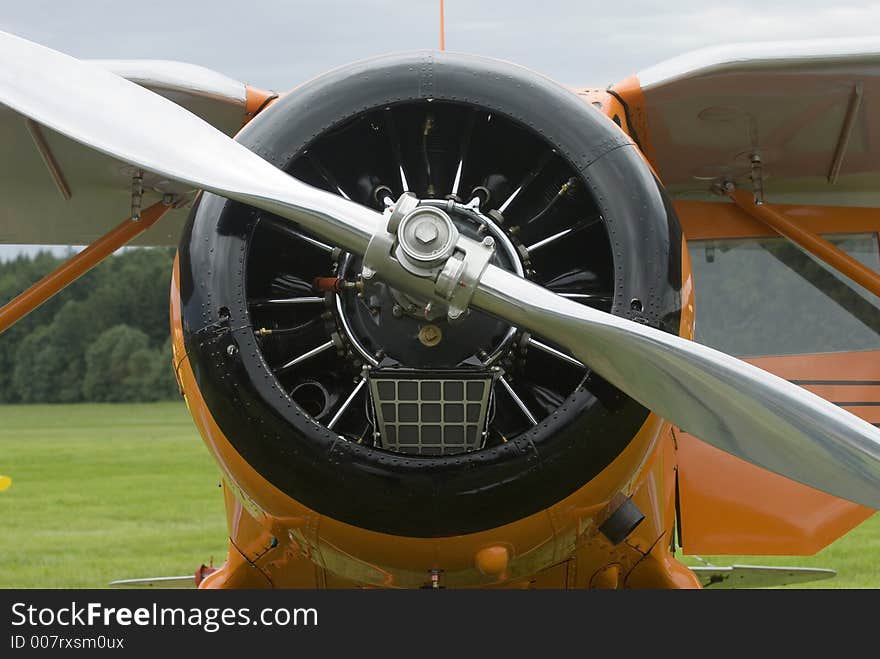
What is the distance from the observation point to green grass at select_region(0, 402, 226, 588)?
1756 cm

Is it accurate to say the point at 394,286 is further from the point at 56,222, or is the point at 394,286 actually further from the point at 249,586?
the point at 56,222

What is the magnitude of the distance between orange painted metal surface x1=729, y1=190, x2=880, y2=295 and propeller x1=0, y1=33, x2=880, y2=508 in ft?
8.77

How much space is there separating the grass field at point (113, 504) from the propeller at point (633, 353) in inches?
309

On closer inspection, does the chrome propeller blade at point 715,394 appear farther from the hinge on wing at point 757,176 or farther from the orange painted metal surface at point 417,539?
the hinge on wing at point 757,176

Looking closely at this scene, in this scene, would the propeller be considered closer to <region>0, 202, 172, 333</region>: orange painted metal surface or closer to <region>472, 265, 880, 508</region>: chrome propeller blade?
<region>472, 265, 880, 508</region>: chrome propeller blade

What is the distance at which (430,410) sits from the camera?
13.1 ft

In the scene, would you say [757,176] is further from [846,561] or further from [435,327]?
[846,561]

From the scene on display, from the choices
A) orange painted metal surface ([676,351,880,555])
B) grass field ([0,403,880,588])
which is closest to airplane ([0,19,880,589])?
orange painted metal surface ([676,351,880,555])

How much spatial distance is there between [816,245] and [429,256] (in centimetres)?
323

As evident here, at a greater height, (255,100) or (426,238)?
(255,100)

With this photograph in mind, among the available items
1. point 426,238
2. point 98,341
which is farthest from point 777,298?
point 98,341

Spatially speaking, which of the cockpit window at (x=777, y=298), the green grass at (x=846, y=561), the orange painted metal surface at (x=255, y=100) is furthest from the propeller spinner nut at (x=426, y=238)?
the green grass at (x=846, y=561)

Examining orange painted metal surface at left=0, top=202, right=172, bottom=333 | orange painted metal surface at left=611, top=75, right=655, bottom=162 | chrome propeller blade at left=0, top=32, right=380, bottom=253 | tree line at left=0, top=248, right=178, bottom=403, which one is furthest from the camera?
tree line at left=0, top=248, right=178, bottom=403

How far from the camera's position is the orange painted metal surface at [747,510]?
20.3 ft
